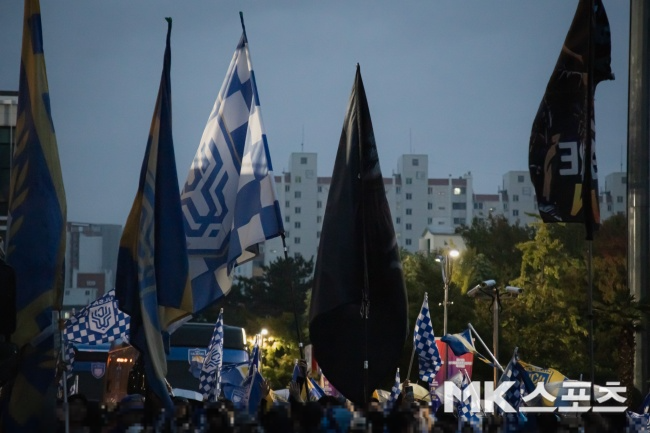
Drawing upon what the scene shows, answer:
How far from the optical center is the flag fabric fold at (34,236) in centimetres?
943

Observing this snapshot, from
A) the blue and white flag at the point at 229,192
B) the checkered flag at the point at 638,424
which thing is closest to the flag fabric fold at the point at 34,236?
the blue and white flag at the point at 229,192

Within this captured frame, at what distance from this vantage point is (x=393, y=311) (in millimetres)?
11602

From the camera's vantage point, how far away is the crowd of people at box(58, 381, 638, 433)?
11070mm

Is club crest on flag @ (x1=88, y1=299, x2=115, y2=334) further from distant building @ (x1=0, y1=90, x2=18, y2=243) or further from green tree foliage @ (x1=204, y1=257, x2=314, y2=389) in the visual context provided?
green tree foliage @ (x1=204, y1=257, x2=314, y2=389)

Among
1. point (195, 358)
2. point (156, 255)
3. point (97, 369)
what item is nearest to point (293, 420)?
point (156, 255)

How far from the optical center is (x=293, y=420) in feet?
37.8

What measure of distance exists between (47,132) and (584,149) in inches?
222

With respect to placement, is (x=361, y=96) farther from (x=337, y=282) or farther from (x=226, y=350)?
(x=226, y=350)

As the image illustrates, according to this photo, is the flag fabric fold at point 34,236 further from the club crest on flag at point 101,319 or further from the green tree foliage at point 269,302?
the green tree foliage at point 269,302

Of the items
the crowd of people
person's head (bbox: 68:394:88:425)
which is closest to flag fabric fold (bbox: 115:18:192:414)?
the crowd of people

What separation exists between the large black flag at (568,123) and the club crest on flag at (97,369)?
696 inches

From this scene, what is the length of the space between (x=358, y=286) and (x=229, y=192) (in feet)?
13.4

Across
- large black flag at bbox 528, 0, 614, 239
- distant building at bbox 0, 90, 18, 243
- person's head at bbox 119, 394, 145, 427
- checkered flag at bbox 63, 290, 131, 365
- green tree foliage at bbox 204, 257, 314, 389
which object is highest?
distant building at bbox 0, 90, 18, 243

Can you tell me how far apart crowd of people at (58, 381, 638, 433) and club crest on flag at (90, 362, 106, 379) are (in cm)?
1679
